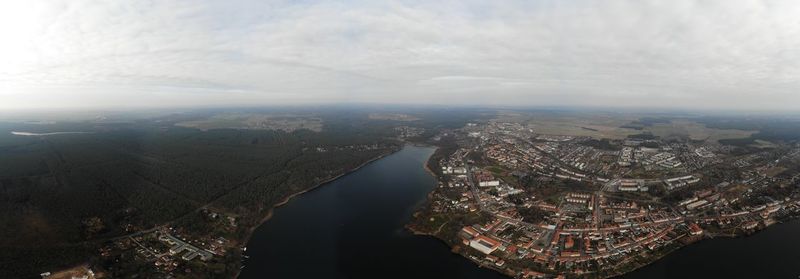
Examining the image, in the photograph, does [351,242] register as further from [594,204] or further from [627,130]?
[627,130]

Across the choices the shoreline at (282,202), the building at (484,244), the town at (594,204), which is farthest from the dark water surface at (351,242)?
the town at (594,204)

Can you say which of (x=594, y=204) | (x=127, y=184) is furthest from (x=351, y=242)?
(x=127, y=184)

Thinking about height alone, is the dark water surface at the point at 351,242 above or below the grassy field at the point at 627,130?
below

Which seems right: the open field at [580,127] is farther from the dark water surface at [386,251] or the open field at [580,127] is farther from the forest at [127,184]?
the dark water surface at [386,251]

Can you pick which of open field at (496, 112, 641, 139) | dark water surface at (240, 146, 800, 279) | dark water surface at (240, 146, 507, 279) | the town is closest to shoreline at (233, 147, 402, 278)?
dark water surface at (240, 146, 507, 279)

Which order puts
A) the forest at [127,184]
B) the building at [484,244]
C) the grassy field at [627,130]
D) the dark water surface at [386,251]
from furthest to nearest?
the grassy field at [627,130] → the forest at [127,184] → the building at [484,244] → the dark water surface at [386,251]

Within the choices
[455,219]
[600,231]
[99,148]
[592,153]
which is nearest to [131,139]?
[99,148]

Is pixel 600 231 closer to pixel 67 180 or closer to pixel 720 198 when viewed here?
pixel 720 198
